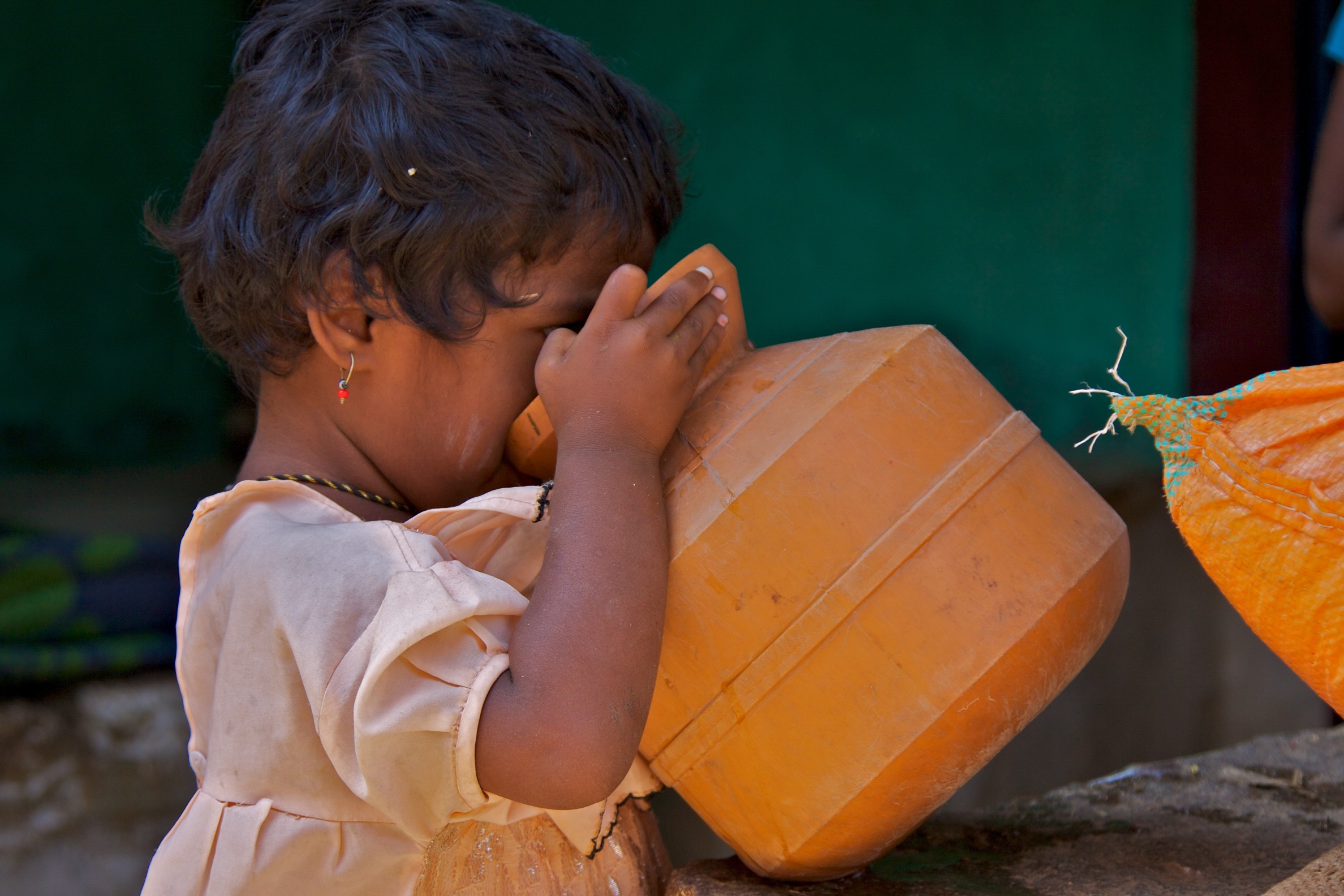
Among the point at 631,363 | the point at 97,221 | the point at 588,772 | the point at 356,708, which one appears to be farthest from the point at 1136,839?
the point at 97,221

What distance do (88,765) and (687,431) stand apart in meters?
2.06

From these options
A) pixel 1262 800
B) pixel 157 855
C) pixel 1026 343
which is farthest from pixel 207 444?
pixel 1262 800

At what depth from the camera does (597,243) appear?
1395 mm

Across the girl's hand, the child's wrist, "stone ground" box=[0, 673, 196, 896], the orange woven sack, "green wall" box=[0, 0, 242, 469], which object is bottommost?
"stone ground" box=[0, 673, 196, 896]

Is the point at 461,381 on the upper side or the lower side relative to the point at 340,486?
upper

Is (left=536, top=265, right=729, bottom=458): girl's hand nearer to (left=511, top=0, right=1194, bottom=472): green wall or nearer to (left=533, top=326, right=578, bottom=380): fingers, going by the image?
(left=533, top=326, right=578, bottom=380): fingers

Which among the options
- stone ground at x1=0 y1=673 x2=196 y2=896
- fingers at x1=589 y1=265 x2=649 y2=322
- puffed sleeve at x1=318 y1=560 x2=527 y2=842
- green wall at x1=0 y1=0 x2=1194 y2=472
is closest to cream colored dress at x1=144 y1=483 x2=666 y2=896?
puffed sleeve at x1=318 y1=560 x2=527 y2=842

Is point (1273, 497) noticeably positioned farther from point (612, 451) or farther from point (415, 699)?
point (415, 699)

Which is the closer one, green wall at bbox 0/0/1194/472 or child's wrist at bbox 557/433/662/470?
child's wrist at bbox 557/433/662/470

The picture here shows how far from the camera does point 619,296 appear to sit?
4.10 ft

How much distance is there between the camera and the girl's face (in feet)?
4.46

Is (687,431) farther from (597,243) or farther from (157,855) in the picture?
(157,855)

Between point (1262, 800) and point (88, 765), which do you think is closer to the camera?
point (1262, 800)

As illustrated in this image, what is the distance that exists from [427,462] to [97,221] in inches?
84.9
